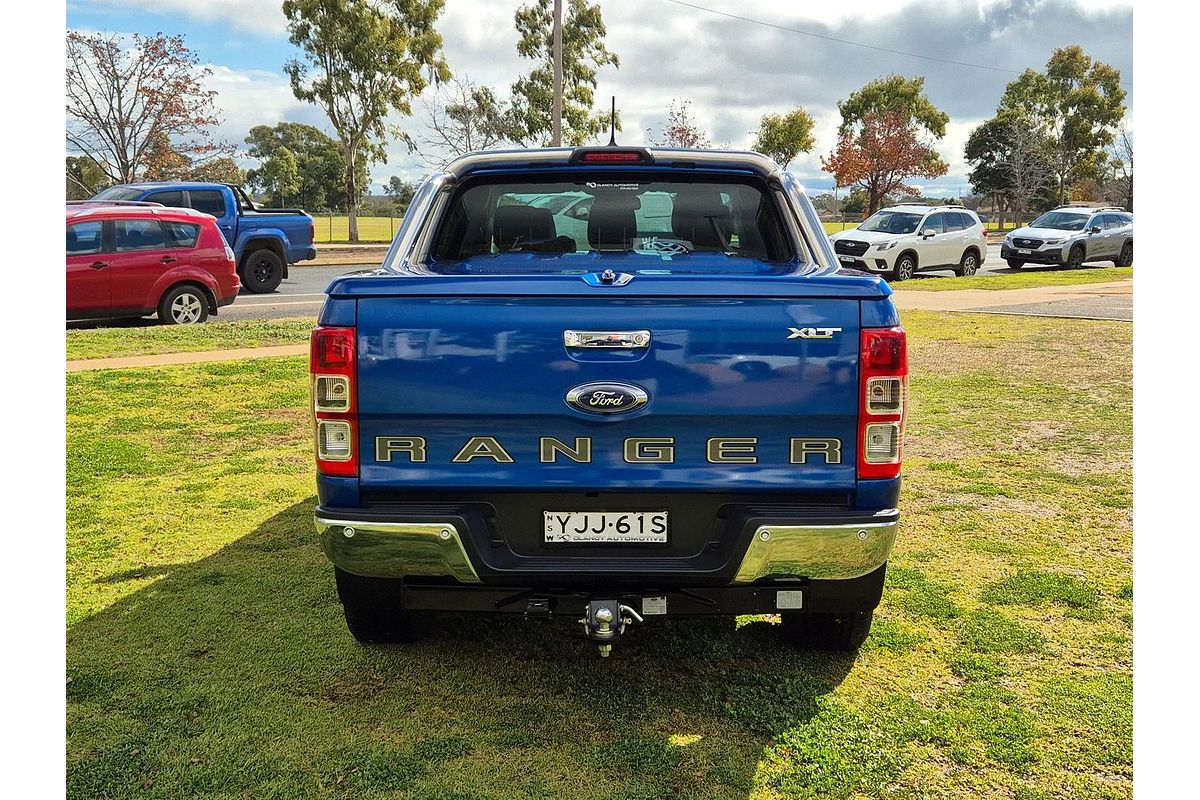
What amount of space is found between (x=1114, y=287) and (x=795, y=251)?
20806mm

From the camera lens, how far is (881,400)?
336 cm

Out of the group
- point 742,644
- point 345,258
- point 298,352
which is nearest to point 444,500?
point 742,644

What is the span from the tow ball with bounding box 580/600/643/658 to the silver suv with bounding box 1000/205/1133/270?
93.7ft

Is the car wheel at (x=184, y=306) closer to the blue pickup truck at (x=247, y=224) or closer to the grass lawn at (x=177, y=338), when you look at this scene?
the grass lawn at (x=177, y=338)

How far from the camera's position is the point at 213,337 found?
1360 cm

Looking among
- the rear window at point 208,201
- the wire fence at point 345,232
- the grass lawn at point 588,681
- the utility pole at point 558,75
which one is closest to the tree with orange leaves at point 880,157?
the wire fence at point 345,232

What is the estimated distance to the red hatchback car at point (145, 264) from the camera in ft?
47.1

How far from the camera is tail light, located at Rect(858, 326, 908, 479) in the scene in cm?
333

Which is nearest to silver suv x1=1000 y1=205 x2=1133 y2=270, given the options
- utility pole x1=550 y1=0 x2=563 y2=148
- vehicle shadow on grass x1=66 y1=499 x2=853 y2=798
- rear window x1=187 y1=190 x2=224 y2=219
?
utility pole x1=550 y1=0 x2=563 y2=148

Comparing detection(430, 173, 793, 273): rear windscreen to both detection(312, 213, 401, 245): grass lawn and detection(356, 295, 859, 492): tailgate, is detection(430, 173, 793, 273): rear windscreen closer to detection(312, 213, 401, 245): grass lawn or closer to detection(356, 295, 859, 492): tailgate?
detection(356, 295, 859, 492): tailgate

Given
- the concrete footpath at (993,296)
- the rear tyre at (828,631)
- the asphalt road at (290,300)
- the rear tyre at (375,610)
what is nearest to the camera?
the rear tyre at (375,610)

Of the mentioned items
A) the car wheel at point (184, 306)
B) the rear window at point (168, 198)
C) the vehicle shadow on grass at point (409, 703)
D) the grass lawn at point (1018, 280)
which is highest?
the rear window at point (168, 198)

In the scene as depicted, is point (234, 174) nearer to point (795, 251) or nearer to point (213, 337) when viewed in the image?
point (213, 337)

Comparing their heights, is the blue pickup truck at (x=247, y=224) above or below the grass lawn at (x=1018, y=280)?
above
